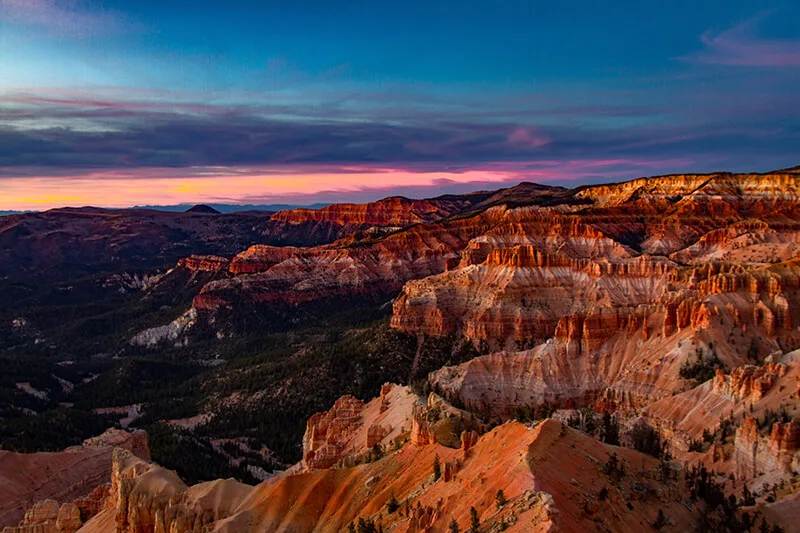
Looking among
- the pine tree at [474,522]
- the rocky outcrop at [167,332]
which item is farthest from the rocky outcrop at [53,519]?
the rocky outcrop at [167,332]

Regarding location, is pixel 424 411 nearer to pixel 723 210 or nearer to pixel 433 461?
pixel 433 461

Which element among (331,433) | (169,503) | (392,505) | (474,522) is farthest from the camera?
(331,433)

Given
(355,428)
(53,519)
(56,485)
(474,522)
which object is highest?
(474,522)

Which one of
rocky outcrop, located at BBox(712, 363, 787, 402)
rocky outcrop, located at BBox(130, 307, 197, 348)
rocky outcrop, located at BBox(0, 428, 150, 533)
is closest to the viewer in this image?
rocky outcrop, located at BBox(0, 428, 150, 533)

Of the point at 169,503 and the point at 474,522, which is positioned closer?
the point at 474,522

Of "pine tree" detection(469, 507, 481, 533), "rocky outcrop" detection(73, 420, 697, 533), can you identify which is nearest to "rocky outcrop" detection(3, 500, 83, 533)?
"rocky outcrop" detection(73, 420, 697, 533)

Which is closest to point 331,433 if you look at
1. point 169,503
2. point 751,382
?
point 169,503

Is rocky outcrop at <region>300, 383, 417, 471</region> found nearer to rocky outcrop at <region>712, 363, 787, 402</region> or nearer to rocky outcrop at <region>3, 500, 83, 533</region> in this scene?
rocky outcrop at <region>3, 500, 83, 533</region>

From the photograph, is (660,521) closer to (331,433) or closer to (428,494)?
(428,494)

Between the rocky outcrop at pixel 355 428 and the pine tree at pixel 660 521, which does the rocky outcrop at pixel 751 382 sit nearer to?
the rocky outcrop at pixel 355 428

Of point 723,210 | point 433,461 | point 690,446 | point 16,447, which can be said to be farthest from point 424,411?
point 723,210

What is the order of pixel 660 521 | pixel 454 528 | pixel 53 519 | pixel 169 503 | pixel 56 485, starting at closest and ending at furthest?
pixel 454 528 → pixel 660 521 → pixel 169 503 → pixel 53 519 → pixel 56 485

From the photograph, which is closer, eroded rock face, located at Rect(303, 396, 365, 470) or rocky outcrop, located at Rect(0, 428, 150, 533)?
rocky outcrop, located at Rect(0, 428, 150, 533)

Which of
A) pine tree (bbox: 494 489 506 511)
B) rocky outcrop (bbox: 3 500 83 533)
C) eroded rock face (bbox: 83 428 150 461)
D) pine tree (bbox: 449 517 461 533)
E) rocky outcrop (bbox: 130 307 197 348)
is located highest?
pine tree (bbox: 494 489 506 511)
